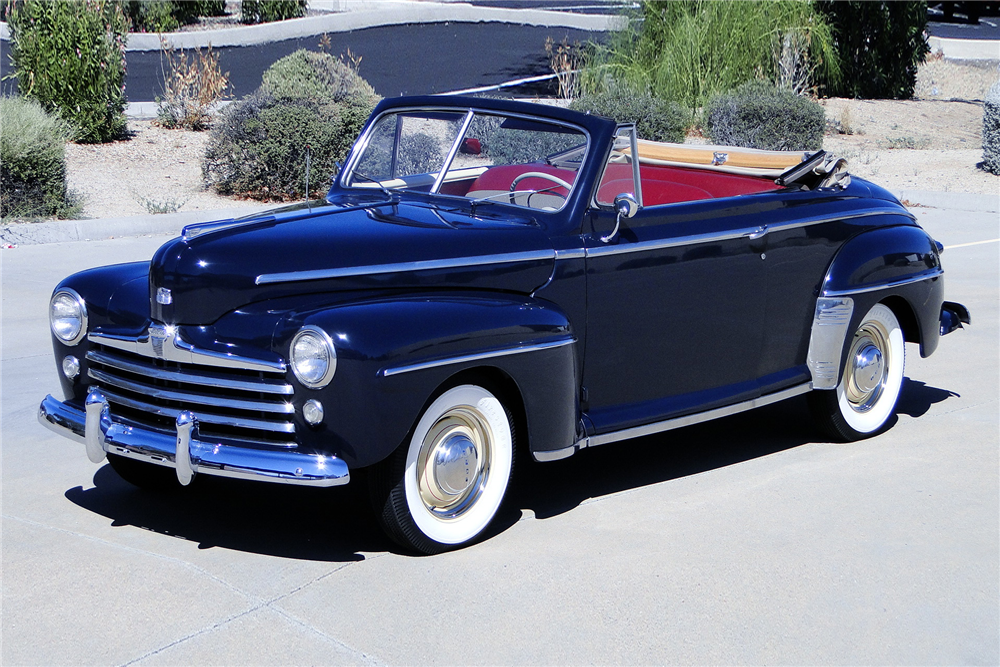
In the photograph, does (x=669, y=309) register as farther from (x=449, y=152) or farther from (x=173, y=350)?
(x=173, y=350)

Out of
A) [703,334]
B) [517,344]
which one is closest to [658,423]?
[703,334]

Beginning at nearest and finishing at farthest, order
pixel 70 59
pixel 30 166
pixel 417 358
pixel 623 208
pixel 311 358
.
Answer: pixel 311 358
pixel 417 358
pixel 623 208
pixel 30 166
pixel 70 59

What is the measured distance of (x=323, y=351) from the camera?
12.4 feet

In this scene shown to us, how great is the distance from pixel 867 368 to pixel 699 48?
1324cm

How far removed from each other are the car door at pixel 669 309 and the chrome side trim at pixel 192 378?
4.35 ft

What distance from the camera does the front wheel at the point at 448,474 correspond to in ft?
13.3

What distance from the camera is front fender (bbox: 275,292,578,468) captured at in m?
3.82

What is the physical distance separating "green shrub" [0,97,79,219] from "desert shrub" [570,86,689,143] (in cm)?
698

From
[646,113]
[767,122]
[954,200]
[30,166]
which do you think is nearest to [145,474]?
[30,166]

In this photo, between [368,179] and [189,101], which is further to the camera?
[189,101]

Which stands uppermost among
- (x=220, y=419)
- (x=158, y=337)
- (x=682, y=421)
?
(x=158, y=337)

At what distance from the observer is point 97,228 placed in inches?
432

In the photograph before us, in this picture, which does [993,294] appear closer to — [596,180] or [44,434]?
[596,180]

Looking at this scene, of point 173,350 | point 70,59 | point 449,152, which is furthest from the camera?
point 70,59
